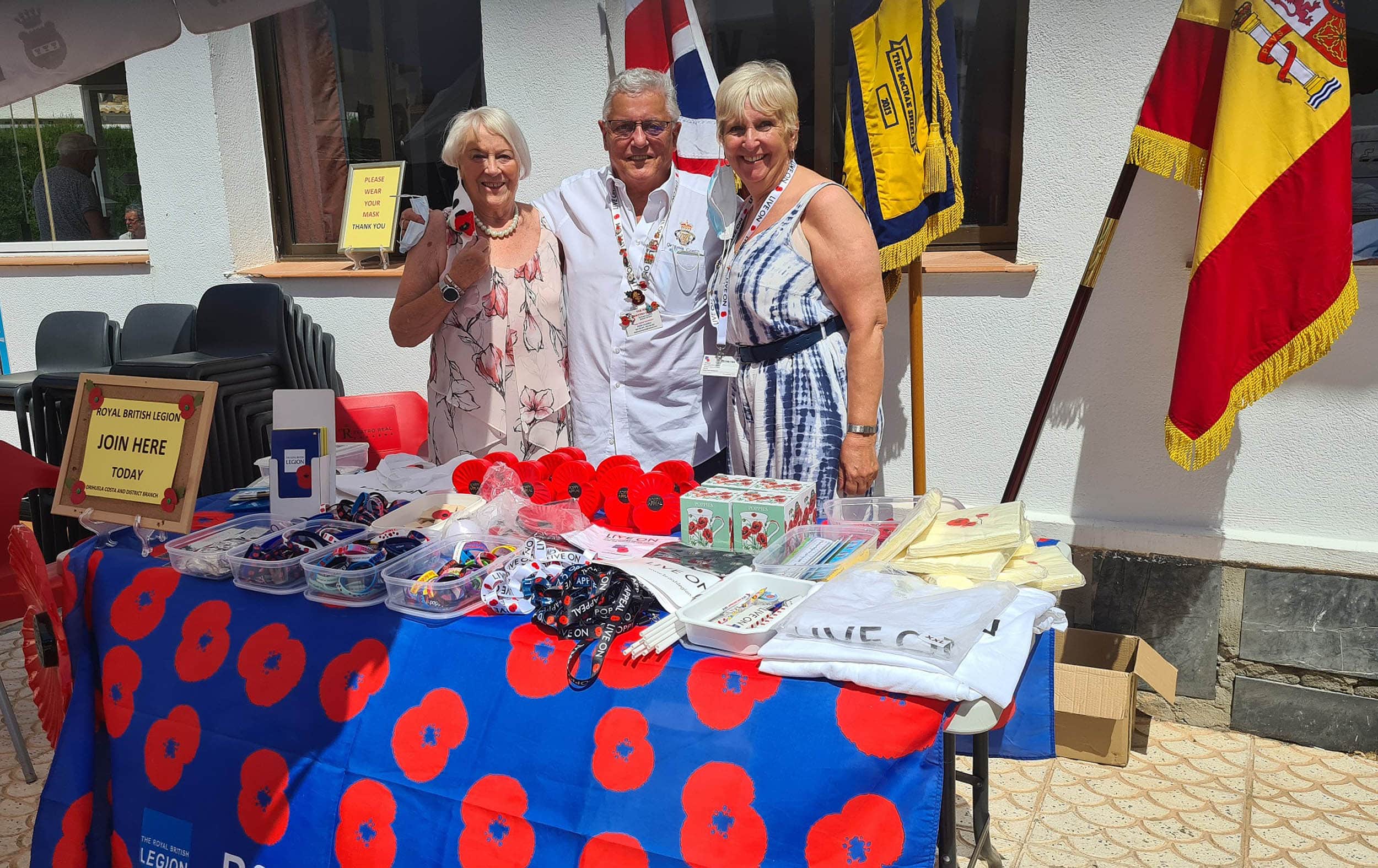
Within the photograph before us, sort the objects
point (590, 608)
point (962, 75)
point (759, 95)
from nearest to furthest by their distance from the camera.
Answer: point (590, 608), point (759, 95), point (962, 75)

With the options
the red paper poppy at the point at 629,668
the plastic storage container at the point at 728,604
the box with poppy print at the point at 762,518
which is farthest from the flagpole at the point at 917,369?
the red paper poppy at the point at 629,668

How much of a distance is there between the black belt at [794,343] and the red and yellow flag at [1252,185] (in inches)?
44.9

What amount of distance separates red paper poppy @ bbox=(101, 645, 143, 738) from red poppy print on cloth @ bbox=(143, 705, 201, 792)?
0.31 feet

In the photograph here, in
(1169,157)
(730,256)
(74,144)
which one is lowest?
(730,256)

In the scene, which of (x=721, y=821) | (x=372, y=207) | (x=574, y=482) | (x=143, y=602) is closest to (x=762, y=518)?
(x=574, y=482)

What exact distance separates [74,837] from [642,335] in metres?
1.75

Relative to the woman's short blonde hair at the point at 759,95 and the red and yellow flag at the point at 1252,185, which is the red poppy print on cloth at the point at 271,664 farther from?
the red and yellow flag at the point at 1252,185

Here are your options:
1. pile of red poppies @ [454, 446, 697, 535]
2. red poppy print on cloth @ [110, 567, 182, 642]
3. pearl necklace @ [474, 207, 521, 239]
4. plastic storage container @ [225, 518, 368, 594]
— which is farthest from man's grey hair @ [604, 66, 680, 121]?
red poppy print on cloth @ [110, 567, 182, 642]

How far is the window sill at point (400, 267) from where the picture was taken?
3.18m

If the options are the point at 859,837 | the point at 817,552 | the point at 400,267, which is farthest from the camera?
the point at 400,267

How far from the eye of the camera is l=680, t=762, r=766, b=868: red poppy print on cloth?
1.38 meters

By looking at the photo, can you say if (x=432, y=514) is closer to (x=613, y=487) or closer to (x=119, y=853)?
(x=613, y=487)

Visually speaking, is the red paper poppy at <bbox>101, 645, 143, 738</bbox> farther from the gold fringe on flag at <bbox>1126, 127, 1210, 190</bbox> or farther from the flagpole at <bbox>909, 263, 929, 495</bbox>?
the gold fringe on flag at <bbox>1126, 127, 1210, 190</bbox>

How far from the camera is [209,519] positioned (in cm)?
224
